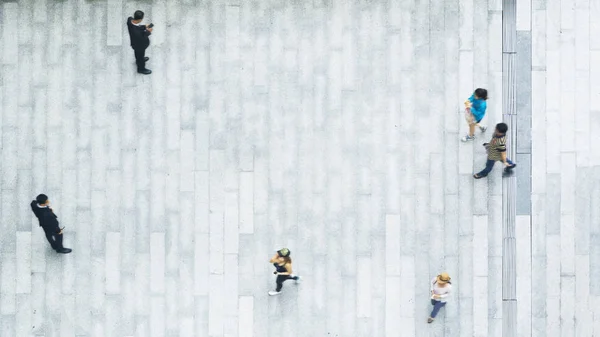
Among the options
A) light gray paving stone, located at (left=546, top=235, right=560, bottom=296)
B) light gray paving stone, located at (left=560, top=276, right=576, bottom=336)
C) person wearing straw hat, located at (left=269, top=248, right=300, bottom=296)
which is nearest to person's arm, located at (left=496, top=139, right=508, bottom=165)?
light gray paving stone, located at (left=546, top=235, right=560, bottom=296)

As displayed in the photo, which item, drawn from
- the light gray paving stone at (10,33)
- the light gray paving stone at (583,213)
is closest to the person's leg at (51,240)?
the light gray paving stone at (10,33)

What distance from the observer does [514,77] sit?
46.5ft

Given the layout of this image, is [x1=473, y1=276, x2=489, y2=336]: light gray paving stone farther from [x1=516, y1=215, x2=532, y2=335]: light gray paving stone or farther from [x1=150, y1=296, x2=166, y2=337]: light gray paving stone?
[x1=150, y1=296, x2=166, y2=337]: light gray paving stone

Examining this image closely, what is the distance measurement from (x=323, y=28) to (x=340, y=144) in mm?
2343

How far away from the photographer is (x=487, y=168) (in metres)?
13.7

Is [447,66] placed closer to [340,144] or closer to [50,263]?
[340,144]

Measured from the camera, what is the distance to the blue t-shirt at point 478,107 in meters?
12.9

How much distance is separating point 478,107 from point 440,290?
336cm

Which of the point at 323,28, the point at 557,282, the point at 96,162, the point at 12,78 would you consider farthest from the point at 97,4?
the point at 557,282

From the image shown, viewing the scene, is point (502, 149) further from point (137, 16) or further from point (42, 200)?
point (42, 200)

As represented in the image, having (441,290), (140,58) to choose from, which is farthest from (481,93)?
(140,58)

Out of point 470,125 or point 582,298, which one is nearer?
point 470,125

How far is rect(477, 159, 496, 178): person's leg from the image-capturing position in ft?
44.4

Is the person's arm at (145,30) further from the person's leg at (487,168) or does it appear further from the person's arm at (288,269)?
the person's leg at (487,168)
